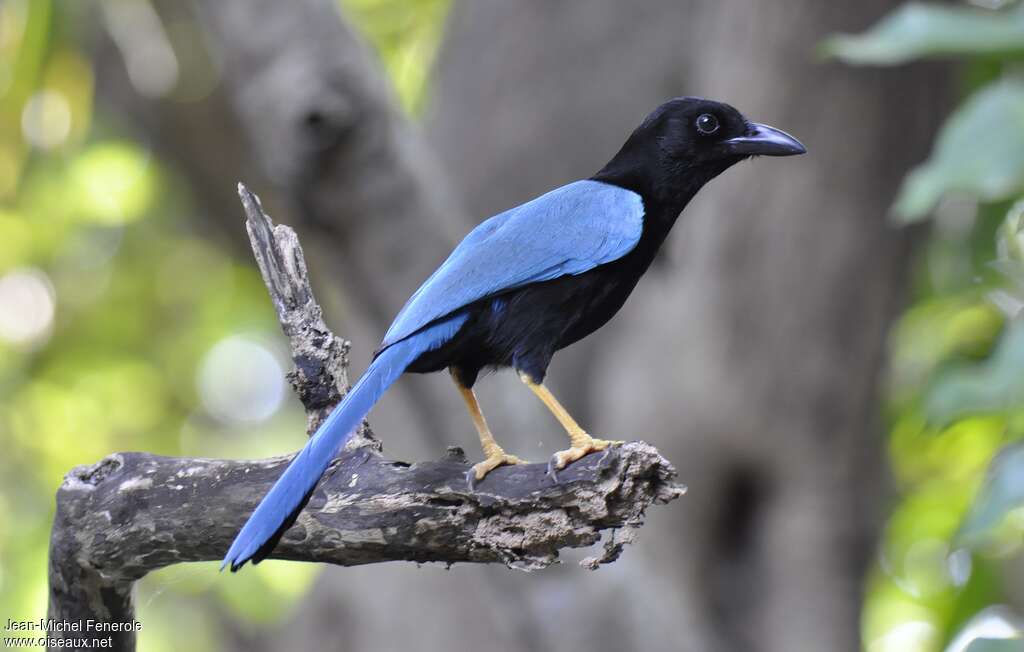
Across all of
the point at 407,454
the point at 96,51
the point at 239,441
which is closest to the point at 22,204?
the point at 96,51

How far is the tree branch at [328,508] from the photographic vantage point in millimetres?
2484

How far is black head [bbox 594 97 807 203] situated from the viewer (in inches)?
131

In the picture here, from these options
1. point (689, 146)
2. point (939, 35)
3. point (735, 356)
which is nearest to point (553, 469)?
point (689, 146)

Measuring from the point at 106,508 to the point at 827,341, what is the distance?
383cm

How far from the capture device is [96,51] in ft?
28.0

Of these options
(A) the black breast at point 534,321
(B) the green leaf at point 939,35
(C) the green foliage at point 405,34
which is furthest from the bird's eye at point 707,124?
(C) the green foliage at point 405,34

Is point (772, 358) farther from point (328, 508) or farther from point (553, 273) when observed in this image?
point (328, 508)

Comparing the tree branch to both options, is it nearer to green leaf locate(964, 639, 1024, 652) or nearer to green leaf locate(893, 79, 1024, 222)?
green leaf locate(964, 639, 1024, 652)

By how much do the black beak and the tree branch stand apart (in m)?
1.18

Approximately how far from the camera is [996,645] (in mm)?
3213

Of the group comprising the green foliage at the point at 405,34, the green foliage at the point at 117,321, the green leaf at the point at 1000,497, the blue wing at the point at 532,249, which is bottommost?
the green leaf at the point at 1000,497

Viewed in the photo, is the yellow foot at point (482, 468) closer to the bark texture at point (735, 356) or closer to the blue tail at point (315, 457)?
the blue tail at point (315, 457)

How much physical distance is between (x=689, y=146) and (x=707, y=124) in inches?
3.3

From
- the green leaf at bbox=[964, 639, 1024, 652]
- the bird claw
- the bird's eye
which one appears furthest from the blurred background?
the bird claw
